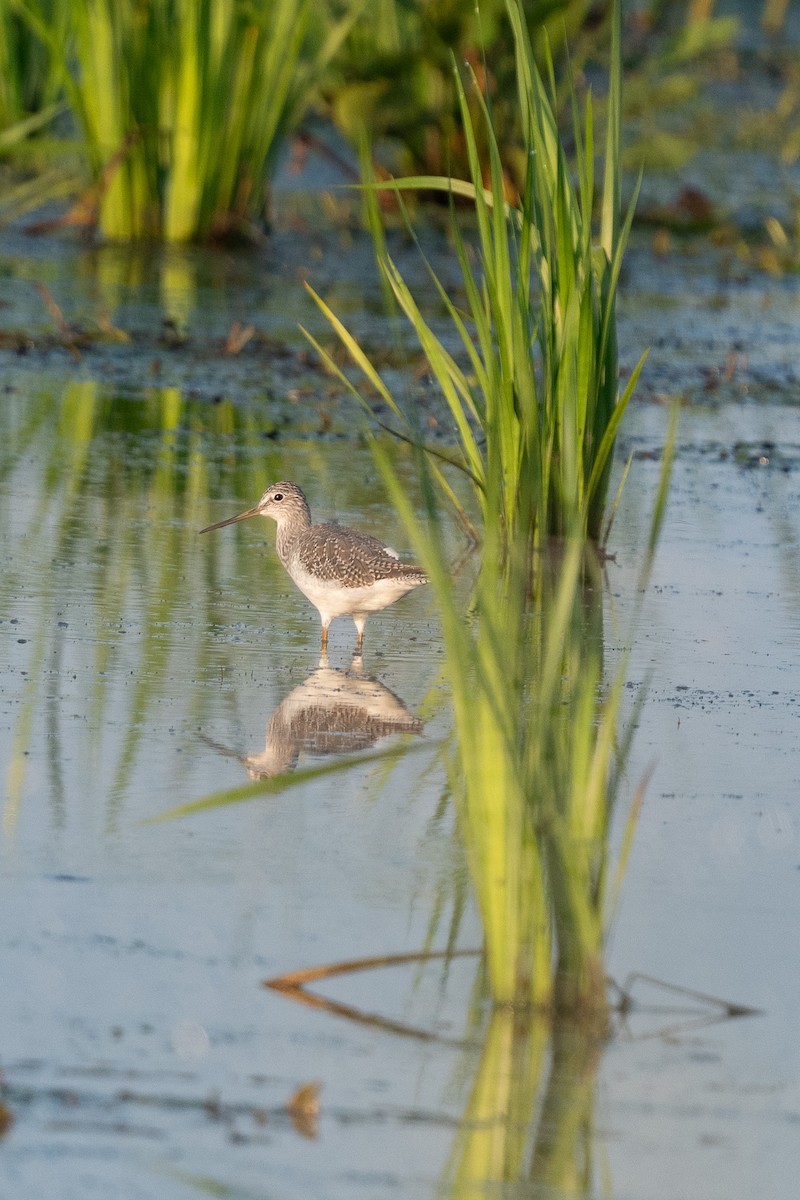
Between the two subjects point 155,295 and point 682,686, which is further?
point 155,295

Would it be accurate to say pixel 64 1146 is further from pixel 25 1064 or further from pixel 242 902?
pixel 242 902

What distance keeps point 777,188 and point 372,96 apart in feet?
15.8

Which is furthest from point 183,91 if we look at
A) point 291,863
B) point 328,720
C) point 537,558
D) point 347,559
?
point 291,863

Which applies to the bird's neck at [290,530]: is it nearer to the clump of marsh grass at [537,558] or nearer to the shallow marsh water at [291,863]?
the shallow marsh water at [291,863]

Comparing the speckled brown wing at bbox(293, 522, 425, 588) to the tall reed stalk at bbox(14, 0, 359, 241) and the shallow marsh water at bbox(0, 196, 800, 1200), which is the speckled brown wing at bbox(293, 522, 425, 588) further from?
the tall reed stalk at bbox(14, 0, 359, 241)

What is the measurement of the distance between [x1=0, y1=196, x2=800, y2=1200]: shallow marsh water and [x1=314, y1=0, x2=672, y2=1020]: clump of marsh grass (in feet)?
0.62

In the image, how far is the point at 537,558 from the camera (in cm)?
652

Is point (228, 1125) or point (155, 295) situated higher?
point (155, 295)

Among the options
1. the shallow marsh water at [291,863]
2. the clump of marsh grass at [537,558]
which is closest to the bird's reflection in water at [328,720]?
the shallow marsh water at [291,863]

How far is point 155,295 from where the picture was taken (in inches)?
466

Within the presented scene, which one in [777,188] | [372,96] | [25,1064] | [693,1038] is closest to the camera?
[25,1064]

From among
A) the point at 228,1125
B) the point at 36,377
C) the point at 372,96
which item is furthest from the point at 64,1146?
the point at 372,96

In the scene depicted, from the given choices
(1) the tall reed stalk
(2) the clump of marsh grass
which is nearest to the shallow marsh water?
(2) the clump of marsh grass

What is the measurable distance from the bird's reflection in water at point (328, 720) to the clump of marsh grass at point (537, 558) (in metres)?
0.23
